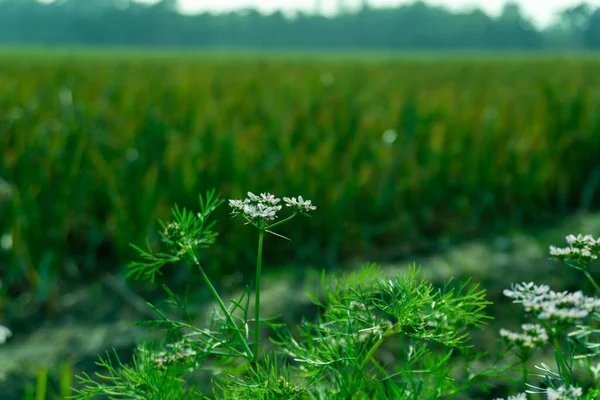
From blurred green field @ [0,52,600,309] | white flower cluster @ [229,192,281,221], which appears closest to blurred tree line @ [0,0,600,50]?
blurred green field @ [0,52,600,309]

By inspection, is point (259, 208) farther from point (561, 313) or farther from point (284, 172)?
point (284, 172)

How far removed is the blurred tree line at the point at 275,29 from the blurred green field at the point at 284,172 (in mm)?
43452

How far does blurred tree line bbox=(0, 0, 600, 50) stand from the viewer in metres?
46.2

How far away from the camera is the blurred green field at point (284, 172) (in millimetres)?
2416

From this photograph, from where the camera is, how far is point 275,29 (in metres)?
49.3

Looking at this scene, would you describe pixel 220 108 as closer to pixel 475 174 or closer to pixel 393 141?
pixel 393 141

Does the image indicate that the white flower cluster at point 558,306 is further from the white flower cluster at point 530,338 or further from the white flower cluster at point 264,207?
the white flower cluster at point 264,207

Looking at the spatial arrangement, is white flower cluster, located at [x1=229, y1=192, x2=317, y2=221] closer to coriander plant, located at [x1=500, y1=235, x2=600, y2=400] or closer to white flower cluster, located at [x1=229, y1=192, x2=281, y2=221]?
white flower cluster, located at [x1=229, y1=192, x2=281, y2=221]

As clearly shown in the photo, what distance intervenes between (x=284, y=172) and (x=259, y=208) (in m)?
2.03

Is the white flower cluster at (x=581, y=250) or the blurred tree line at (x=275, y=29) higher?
the white flower cluster at (x=581, y=250)

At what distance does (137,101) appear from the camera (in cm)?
406

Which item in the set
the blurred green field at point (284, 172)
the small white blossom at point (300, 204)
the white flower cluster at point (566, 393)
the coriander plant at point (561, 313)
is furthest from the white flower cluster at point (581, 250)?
the blurred green field at point (284, 172)

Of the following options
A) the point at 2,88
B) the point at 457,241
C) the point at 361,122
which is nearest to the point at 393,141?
the point at 361,122

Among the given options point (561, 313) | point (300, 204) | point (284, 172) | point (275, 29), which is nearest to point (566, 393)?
point (561, 313)
